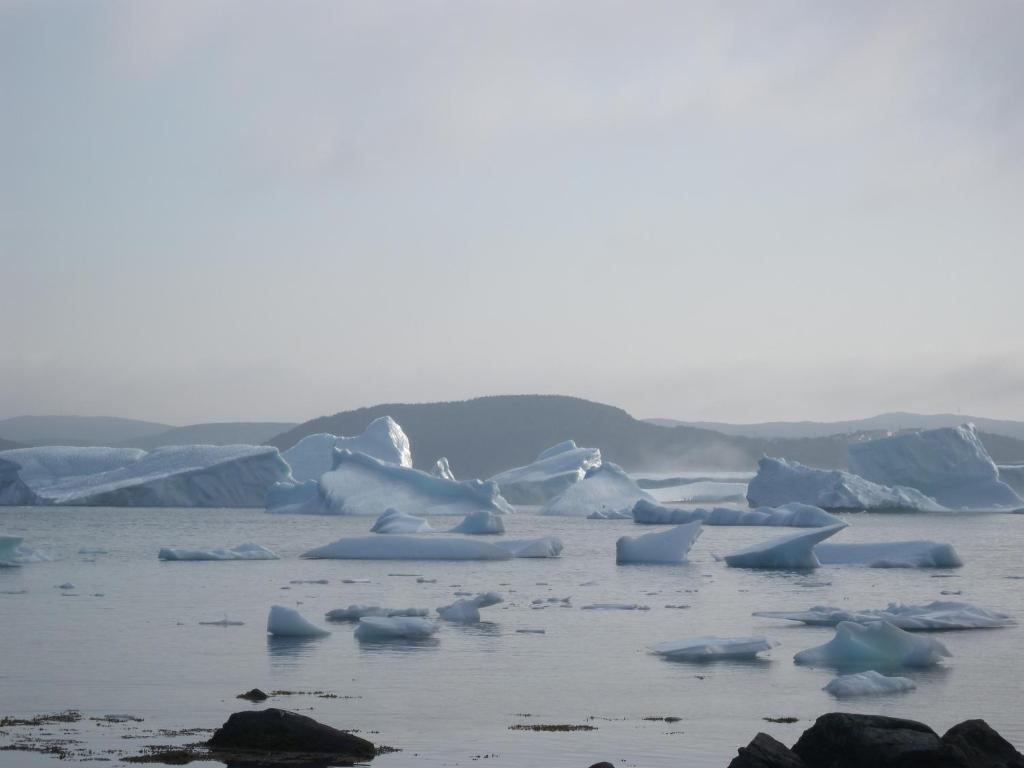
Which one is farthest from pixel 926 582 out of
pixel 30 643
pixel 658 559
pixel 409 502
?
pixel 409 502

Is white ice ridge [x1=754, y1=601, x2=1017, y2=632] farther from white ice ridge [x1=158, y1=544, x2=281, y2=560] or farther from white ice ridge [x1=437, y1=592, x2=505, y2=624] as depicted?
white ice ridge [x1=158, y1=544, x2=281, y2=560]

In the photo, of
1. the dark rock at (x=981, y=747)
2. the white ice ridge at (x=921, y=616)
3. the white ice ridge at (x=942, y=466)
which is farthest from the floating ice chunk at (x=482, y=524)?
the dark rock at (x=981, y=747)

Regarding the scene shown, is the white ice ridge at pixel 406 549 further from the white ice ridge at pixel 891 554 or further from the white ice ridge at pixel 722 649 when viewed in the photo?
the white ice ridge at pixel 722 649

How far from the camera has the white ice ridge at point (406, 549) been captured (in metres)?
29.3

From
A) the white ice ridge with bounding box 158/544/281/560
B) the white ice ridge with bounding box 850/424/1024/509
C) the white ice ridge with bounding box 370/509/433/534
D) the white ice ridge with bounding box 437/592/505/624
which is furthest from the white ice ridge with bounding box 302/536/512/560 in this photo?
the white ice ridge with bounding box 850/424/1024/509

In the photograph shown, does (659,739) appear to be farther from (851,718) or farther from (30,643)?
(30,643)

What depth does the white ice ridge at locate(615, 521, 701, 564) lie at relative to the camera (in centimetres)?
2942

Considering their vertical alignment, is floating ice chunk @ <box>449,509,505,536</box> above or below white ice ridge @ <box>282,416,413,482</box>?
below

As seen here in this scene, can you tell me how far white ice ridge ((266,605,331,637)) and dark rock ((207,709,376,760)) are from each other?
614 cm

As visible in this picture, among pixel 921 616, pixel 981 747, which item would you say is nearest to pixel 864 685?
pixel 981 747

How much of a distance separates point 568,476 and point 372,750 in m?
50.3

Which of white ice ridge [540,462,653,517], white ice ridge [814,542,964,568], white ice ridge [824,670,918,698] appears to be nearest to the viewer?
white ice ridge [824,670,918,698]

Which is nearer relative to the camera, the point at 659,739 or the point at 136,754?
the point at 136,754

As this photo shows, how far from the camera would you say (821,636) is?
15.8 meters
